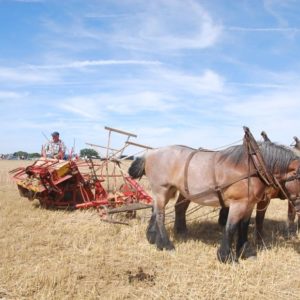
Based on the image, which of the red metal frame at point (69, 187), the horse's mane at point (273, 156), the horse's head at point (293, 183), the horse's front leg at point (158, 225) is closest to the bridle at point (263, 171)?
the horse's head at point (293, 183)

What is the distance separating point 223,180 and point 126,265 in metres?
1.87

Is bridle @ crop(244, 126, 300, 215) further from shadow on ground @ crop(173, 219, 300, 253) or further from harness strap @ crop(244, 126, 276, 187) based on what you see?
shadow on ground @ crop(173, 219, 300, 253)

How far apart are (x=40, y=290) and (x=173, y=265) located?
1.90m

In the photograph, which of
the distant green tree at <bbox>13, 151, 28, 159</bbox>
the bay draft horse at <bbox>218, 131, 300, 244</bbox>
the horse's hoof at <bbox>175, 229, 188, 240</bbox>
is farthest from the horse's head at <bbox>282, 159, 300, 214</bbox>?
the distant green tree at <bbox>13, 151, 28, 159</bbox>

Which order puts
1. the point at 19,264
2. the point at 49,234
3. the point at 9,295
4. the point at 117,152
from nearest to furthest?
the point at 9,295, the point at 19,264, the point at 49,234, the point at 117,152

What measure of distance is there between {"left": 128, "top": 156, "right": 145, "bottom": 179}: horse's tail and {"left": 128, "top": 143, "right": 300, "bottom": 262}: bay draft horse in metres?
0.27

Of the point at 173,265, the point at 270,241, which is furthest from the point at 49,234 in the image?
the point at 270,241

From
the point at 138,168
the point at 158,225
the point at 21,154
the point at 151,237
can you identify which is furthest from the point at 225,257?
the point at 21,154

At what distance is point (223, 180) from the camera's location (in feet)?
19.4

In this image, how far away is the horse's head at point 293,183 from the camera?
5632 millimetres

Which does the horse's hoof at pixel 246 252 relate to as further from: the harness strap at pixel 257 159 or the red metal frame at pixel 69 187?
the red metal frame at pixel 69 187

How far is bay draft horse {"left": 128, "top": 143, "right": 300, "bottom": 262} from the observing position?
5711 millimetres

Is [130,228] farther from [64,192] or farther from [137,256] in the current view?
[64,192]

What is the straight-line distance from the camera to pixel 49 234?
6.90 m
